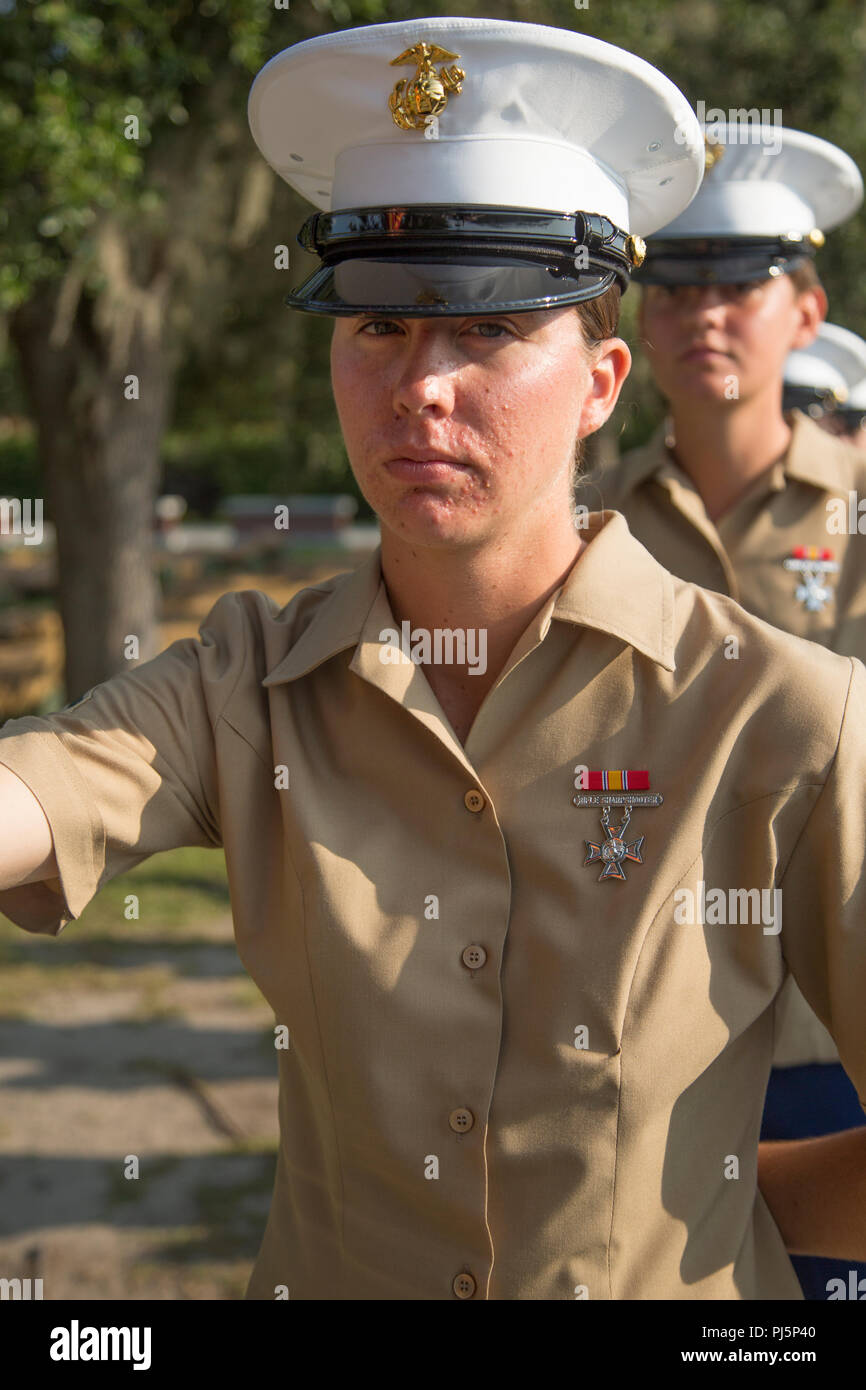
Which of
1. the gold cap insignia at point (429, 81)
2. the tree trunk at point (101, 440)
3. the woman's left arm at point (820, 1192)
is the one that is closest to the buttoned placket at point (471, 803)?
the woman's left arm at point (820, 1192)

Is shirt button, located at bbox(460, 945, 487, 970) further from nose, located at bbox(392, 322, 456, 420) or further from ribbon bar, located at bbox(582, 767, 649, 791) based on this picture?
nose, located at bbox(392, 322, 456, 420)

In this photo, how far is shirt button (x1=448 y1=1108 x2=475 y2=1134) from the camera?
1597mm

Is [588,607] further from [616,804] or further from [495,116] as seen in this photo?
[495,116]

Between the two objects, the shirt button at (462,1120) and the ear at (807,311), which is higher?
the ear at (807,311)

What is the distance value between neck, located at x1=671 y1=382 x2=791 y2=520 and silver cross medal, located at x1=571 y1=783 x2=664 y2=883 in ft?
4.93

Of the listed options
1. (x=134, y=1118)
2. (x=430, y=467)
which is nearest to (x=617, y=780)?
(x=430, y=467)

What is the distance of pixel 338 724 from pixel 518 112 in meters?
0.72

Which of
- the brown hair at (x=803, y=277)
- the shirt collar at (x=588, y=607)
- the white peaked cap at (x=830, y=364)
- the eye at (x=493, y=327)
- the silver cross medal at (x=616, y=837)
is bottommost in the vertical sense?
the silver cross medal at (x=616, y=837)

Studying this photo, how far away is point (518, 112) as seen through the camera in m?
1.61

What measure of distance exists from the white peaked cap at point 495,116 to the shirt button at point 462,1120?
992 mm

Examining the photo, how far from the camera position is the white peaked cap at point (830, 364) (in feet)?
15.6

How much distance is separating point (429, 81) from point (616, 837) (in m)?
0.86

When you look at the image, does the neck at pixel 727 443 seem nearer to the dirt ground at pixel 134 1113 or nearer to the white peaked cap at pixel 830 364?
the white peaked cap at pixel 830 364

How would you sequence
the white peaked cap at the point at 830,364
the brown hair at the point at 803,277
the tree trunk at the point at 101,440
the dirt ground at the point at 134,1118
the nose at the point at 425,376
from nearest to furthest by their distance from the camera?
the nose at the point at 425,376
the brown hair at the point at 803,277
the dirt ground at the point at 134,1118
the white peaked cap at the point at 830,364
the tree trunk at the point at 101,440
